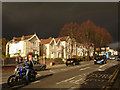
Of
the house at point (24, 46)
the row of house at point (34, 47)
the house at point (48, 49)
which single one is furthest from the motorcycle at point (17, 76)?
the house at point (48, 49)

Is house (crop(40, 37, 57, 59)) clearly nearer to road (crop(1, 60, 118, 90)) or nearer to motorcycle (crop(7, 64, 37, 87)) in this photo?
road (crop(1, 60, 118, 90))

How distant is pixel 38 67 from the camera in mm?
19625

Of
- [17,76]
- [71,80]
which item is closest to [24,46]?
[71,80]

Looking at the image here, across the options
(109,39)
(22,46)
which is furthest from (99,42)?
(22,46)

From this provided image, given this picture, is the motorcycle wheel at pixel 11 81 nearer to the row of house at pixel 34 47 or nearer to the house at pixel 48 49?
the row of house at pixel 34 47

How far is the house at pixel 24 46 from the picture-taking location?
40188 millimetres

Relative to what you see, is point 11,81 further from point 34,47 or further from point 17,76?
point 34,47

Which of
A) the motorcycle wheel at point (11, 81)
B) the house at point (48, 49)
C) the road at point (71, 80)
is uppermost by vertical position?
the house at point (48, 49)

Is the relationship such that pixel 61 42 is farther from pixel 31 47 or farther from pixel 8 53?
pixel 8 53

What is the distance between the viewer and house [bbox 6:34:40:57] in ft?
132

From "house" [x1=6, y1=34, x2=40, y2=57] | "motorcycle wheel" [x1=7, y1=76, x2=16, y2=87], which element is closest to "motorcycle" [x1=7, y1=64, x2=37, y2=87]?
"motorcycle wheel" [x1=7, y1=76, x2=16, y2=87]

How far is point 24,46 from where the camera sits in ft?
132

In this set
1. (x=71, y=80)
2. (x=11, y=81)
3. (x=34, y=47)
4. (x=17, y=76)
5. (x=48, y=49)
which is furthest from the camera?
(x=48, y=49)

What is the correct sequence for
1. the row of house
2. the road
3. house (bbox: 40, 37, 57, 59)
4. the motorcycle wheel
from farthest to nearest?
house (bbox: 40, 37, 57, 59) < the row of house < the road < the motorcycle wheel
